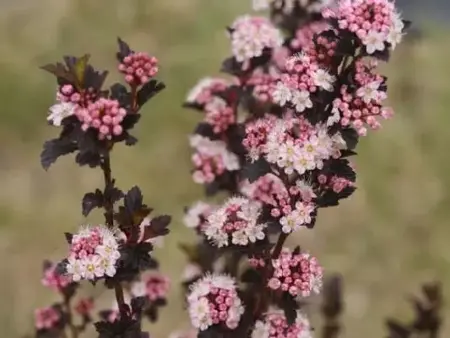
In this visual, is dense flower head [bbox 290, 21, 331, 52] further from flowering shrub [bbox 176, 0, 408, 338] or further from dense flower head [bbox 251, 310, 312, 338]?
dense flower head [bbox 251, 310, 312, 338]

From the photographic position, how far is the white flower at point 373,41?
0.64 metres

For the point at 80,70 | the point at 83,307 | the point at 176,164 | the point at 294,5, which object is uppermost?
the point at 176,164

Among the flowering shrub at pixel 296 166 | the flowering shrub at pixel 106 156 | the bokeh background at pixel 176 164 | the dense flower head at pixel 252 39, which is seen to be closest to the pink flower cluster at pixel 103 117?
the flowering shrub at pixel 106 156

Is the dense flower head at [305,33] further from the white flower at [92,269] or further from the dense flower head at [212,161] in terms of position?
the white flower at [92,269]

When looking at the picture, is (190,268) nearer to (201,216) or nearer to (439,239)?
(201,216)

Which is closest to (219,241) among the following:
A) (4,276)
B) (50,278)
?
(50,278)

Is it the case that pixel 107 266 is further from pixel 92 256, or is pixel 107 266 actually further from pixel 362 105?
pixel 362 105

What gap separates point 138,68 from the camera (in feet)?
2.20

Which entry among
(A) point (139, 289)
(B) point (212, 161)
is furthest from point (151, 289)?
(B) point (212, 161)

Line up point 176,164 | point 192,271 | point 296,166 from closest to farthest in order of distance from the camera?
1. point 296,166
2. point 192,271
3. point 176,164

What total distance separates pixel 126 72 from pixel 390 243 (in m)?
0.89

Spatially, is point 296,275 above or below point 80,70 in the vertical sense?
below

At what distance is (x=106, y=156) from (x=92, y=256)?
0.25ft

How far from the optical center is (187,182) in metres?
1.54
